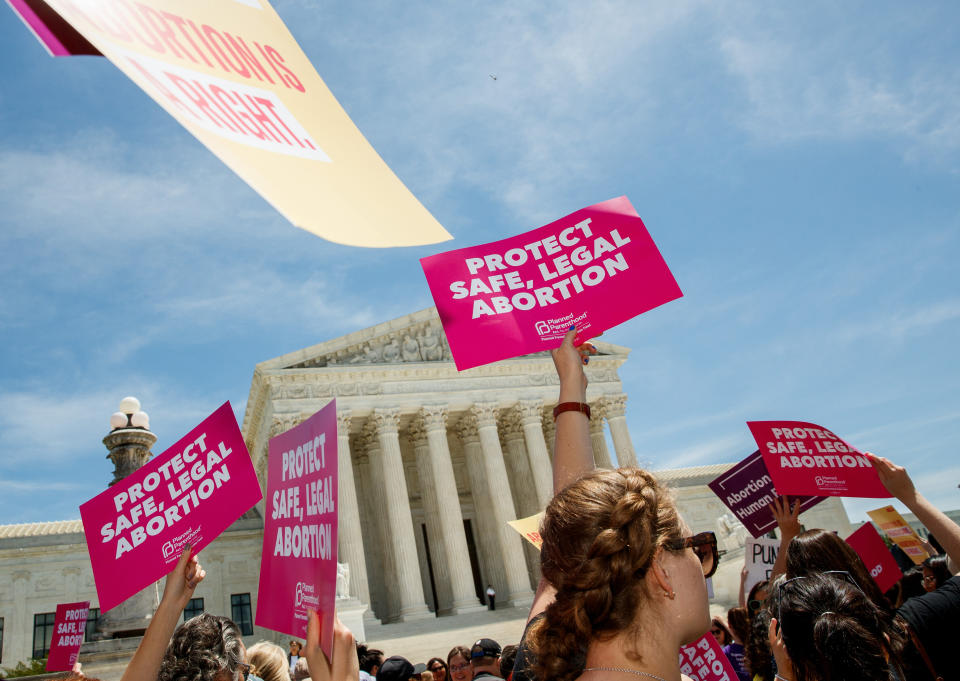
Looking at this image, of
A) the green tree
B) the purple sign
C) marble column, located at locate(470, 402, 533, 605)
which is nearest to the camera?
the purple sign

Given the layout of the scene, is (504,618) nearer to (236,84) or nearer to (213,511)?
(213,511)

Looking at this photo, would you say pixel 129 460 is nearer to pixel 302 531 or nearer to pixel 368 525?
pixel 302 531

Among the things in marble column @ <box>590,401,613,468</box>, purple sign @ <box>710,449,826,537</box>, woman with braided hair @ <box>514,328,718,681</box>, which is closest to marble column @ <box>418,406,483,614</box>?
marble column @ <box>590,401,613,468</box>

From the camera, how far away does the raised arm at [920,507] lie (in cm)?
429

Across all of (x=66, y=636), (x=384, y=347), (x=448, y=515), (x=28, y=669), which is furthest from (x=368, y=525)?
(x=66, y=636)

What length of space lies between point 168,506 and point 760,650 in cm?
390

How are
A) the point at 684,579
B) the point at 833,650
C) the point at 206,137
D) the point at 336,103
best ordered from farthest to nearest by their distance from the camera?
the point at 833,650, the point at 336,103, the point at 684,579, the point at 206,137

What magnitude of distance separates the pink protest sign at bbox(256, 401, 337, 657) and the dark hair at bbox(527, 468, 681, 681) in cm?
115

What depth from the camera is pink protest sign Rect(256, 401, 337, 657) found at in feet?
10.8

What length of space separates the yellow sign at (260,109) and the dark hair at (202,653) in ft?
8.70

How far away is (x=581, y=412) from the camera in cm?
356

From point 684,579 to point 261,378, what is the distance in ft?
119

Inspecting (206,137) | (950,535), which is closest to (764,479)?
(950,535)

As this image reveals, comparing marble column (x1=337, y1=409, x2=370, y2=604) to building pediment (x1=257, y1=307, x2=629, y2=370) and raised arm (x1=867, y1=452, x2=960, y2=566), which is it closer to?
building pediment (x1=257, y1=307, x2=629, y2=370)
